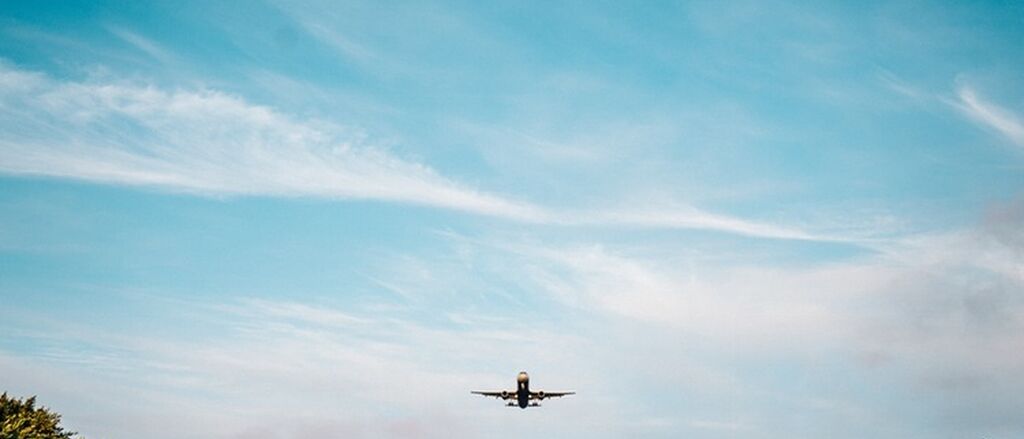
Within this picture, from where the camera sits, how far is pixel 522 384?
298ft

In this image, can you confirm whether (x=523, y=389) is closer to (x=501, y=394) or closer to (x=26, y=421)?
(x=501, y=394)

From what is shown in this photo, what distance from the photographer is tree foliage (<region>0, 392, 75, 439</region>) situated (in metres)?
58.7

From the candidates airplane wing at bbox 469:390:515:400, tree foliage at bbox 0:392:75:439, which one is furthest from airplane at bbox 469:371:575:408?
tree foliage at bbox 0:392:75:439

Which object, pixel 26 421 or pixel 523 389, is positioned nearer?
pixel 26 421

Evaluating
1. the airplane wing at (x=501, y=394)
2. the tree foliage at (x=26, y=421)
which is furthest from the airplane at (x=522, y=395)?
the tree foliage at (x=26, y=421)

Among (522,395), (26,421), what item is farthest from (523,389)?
(26,421)

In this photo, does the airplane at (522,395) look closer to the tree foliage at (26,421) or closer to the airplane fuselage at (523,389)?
the airplane fuselage at (523,389)

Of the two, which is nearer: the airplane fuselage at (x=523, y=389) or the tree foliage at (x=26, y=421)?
the tree foliage at (x=26, y=421)

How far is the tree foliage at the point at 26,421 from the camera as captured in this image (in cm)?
5867

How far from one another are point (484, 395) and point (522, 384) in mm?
9098

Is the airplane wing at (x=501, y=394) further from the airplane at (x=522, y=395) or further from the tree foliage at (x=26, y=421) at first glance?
the tree foliage at (x=26, y=421)

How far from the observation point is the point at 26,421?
6159cm

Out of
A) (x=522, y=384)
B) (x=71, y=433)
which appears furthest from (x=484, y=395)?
(x=71, y=433)

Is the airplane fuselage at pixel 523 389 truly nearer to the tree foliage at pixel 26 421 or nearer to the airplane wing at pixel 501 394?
the airplane wing at pixel 501 394
